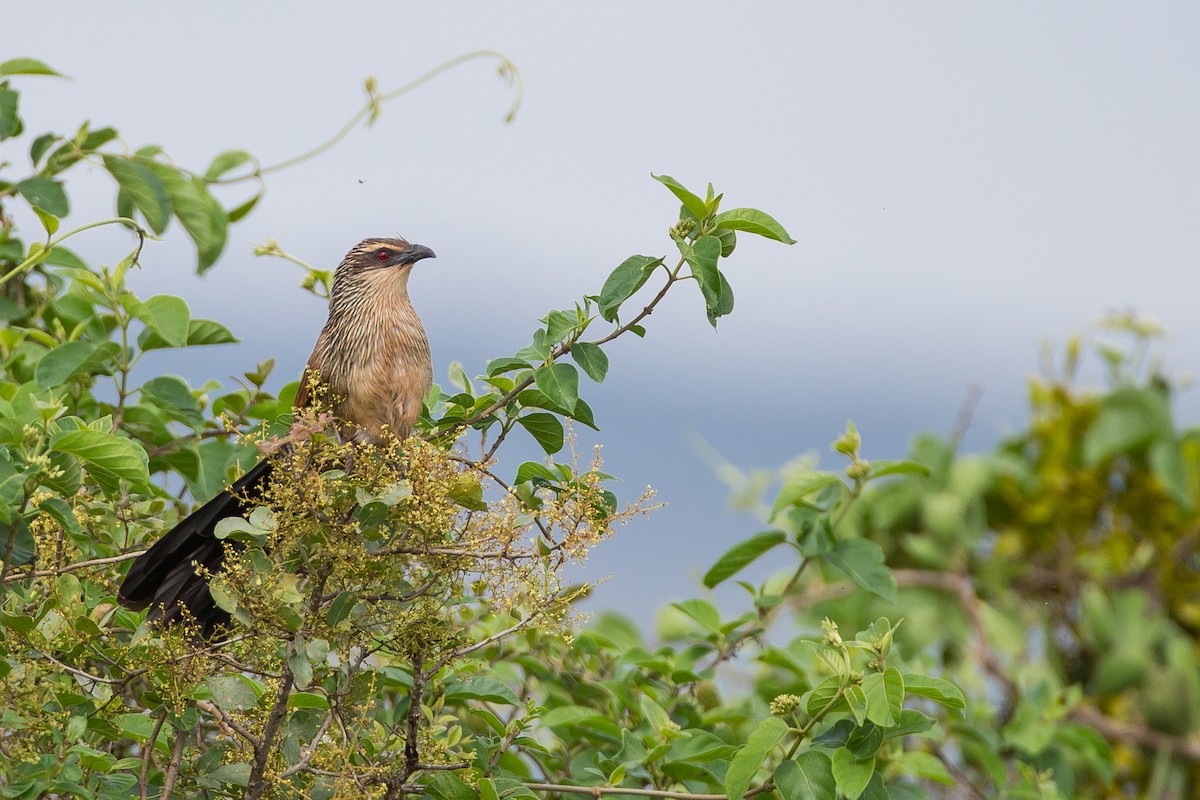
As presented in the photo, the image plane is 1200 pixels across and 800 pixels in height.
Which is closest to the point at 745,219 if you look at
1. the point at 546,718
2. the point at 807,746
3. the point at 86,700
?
the point at 807,746

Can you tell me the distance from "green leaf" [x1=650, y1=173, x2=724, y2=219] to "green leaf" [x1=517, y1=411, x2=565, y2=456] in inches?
20.4

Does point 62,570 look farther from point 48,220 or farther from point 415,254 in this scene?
point 415,254

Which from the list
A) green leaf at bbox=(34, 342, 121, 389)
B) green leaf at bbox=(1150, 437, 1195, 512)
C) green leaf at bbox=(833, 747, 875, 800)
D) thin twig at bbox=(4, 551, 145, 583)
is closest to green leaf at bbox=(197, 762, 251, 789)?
thin twig at bbox=(4, 551, 145, 583)

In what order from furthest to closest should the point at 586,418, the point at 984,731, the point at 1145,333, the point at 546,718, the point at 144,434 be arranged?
1. the point at 1145,333
2. the point at 984,731
3. the point at 144,434
4. the point at 546,718
5. the point at 586,418

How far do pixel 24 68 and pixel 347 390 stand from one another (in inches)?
41.4

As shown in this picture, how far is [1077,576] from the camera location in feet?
18.4

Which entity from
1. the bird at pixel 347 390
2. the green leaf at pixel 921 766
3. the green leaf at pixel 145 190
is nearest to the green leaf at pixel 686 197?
the bird at pixel 347 390

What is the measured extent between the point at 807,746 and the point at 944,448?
3542 mm

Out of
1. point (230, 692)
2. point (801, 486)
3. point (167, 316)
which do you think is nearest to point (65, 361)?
point (167, 316)

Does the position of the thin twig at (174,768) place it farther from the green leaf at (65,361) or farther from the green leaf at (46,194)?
the green leaf at (46,194)

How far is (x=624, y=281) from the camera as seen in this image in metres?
2.18

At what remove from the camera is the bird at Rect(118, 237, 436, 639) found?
2.49m

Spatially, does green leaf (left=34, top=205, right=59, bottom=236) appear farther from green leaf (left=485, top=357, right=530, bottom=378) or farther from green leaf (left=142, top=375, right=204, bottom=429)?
green leaf (left=485, top=357, right=530, bottom=378)

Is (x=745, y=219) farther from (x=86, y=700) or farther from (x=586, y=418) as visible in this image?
(x=86, y=700)
